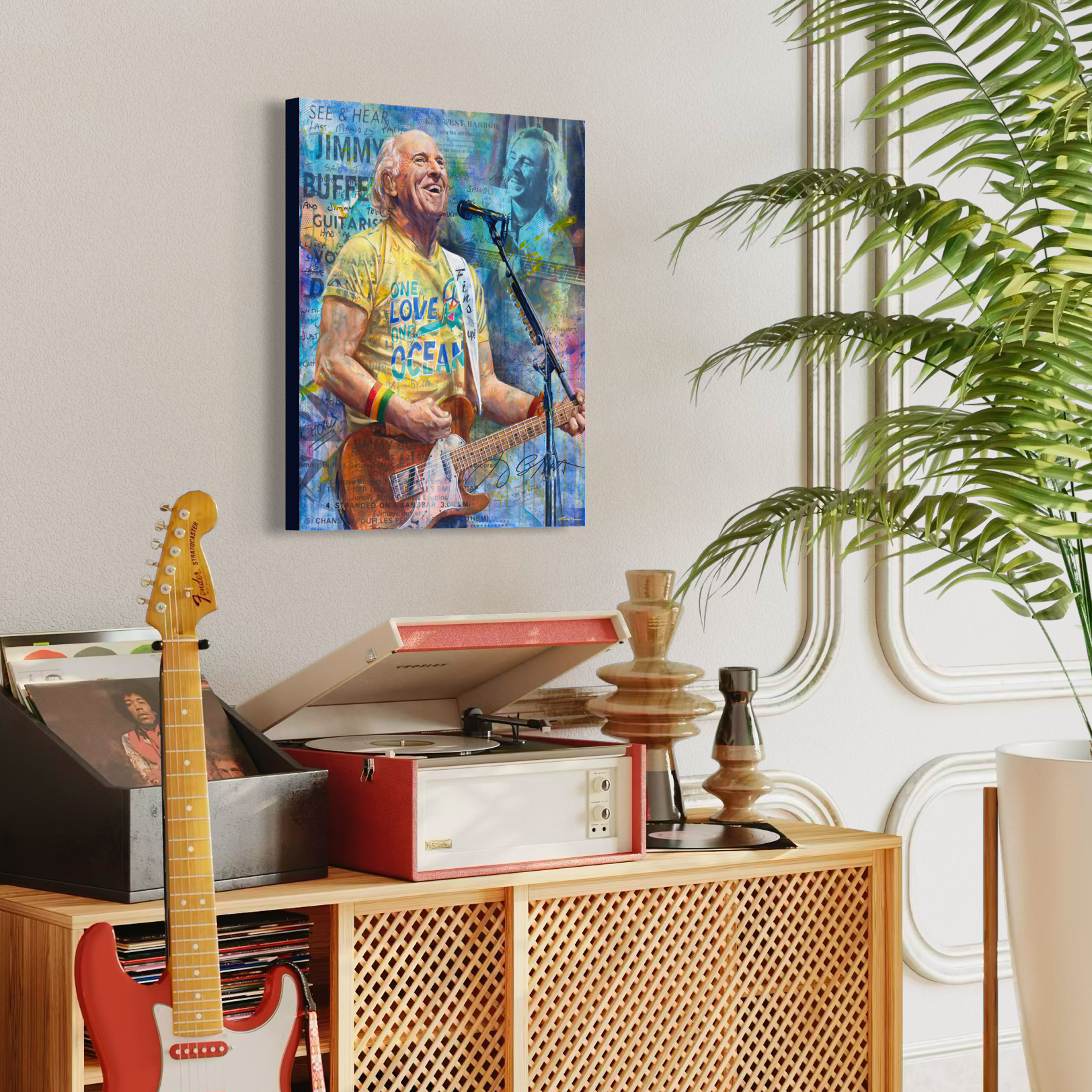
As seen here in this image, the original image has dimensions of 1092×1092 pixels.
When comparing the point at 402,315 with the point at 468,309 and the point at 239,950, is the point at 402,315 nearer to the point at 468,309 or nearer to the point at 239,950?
the point at 468,309

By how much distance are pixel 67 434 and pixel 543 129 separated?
102cm

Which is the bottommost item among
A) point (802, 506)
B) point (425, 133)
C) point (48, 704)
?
point (48, 704)

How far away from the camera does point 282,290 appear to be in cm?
263

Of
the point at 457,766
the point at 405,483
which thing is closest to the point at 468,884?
the point at 457,766

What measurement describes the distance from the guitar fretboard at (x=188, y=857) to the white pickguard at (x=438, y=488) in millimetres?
864

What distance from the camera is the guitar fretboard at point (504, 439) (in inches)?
108

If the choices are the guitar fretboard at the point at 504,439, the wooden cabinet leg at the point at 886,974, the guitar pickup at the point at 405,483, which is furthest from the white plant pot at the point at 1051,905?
the guitar pickup at the point at 405,483

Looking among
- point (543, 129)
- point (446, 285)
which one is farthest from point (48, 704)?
point (543, 129)

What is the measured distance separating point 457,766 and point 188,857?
443mm

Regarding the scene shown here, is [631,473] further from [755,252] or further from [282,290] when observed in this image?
[282,290]

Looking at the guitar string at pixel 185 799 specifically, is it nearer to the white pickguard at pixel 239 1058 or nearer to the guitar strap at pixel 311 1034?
the white pickguard at pixel 239 1058

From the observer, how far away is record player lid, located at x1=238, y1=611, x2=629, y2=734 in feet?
7.30

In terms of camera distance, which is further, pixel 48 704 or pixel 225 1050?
pixel 48 704

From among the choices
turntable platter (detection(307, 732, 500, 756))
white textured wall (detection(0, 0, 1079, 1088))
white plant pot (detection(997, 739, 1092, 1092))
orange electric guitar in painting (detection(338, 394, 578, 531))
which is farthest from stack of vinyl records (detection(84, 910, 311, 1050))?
white plant pot (detection(997, 739, 1092, 1092))
